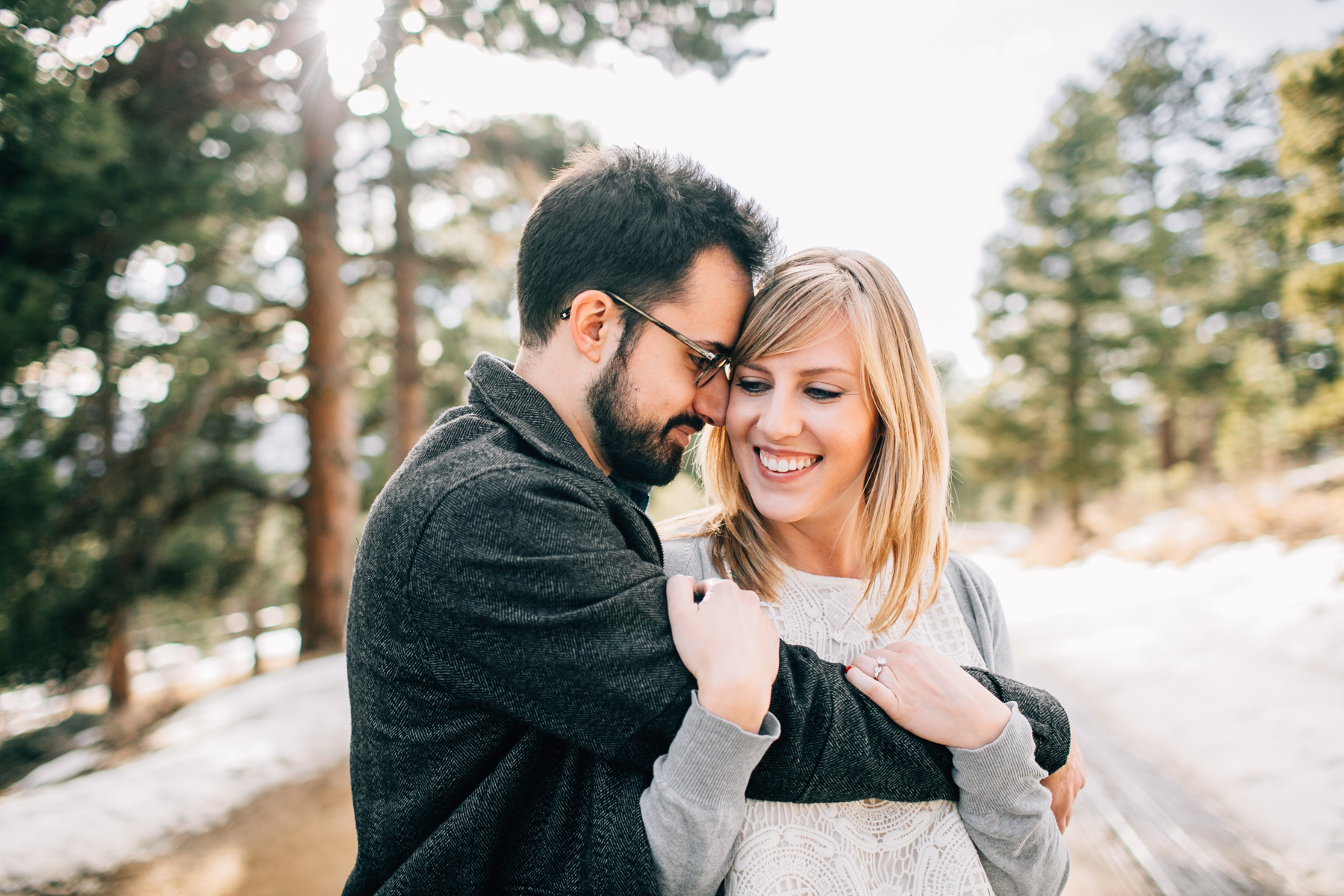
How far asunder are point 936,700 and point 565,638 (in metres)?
0.85

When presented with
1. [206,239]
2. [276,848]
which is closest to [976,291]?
[206,239]

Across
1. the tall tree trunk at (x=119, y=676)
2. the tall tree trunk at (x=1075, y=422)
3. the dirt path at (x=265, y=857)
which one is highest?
the tall tree trunk at (x=1075, y=422)

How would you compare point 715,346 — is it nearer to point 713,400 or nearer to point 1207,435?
point 713,400

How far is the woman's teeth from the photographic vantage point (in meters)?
1.93

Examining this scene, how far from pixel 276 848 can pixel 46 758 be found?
4666 mm

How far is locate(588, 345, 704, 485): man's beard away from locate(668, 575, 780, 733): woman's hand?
0.50m

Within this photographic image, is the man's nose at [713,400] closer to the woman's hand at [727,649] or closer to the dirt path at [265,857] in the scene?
the woman's hand at [727,649]

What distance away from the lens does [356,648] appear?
1.44 metres

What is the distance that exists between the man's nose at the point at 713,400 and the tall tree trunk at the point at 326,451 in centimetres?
760

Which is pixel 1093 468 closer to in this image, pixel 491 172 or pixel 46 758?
pixel 491 172

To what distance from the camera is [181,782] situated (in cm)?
484

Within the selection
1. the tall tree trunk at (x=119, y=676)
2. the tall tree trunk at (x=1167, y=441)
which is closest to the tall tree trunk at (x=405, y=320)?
the tall tree trunk at (x=119, y=676)

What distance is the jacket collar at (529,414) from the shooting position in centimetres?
152

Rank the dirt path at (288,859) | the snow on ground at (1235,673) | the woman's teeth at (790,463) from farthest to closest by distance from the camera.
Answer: the snow on ground at (1235,673), the dirt path at (288,859), the woman's teeth at (790,463)
